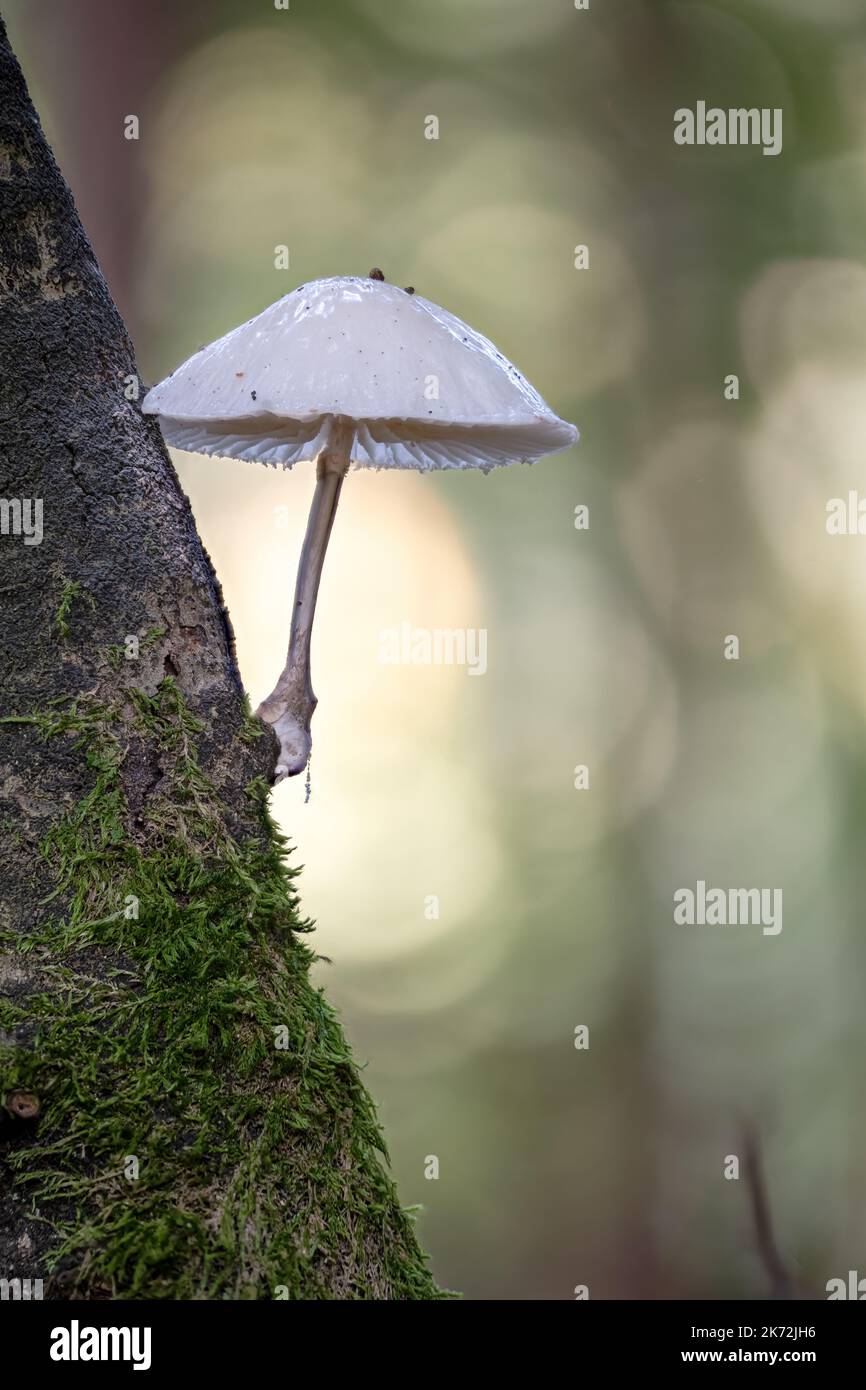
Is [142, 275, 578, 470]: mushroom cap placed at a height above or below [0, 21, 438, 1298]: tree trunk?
above

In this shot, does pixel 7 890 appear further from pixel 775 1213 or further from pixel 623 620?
pixel 775 1213

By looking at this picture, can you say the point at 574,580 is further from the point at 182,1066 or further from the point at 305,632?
the point at 182,1066

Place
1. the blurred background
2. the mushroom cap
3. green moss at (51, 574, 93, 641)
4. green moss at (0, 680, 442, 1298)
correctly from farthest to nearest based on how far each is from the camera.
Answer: the blurred background
the mushroom cap
green moss at (51, 574, 93, 641)
green moss at (0, 680, 442, 1298)

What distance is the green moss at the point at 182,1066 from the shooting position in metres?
1.30

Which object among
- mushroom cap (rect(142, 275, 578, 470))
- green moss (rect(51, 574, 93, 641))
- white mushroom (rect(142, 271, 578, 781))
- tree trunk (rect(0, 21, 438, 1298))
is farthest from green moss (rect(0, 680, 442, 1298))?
mushroom cap (rect(142, 275, 578, 470))

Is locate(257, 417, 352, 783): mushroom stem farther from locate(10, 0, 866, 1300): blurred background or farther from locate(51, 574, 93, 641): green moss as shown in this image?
locate(10, 0, 866, 1300): blurred background

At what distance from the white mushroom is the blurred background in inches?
206

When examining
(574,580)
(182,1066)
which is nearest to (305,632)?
(182,1066)

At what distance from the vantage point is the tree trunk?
4.32ft

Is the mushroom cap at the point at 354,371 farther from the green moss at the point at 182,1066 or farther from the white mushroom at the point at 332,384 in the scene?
the green moss at the point at 182,1066

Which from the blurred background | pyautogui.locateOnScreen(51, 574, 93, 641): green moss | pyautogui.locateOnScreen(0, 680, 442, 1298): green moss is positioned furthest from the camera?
the blurred background

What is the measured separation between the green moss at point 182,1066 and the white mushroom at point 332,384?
30 cm

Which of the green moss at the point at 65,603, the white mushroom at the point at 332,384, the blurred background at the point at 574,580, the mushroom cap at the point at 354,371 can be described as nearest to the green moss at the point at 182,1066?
the green moss at the point at 65,603

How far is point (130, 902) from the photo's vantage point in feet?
4.91
